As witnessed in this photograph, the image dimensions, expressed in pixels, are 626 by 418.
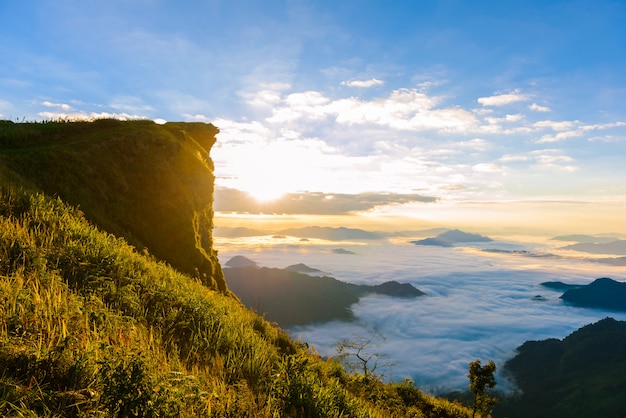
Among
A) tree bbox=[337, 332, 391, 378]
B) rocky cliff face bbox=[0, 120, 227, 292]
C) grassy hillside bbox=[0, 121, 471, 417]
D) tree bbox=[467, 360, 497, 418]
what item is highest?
rocky cliff face bbox=[0, 120, 227, 292]

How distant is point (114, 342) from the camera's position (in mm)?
5230

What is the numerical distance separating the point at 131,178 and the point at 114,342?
606 inches

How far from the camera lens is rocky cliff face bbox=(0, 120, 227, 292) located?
1483cm

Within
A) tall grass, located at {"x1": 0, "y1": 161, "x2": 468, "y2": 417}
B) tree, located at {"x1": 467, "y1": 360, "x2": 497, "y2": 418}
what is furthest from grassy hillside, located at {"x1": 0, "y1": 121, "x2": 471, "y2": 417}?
tree, located at {"x1": 467, "y1": 360, "x2": 497, "y2": 418}

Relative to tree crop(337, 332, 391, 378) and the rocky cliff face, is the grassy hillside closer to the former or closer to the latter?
the rocky cliff face

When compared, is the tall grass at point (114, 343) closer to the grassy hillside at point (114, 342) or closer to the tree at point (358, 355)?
the grassy hillside at point (114, 342)

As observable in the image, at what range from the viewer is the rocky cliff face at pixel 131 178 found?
14.8 m

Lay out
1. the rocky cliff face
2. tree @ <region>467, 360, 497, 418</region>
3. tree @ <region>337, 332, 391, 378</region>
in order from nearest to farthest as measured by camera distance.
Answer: the rocky cliff face < tree @ <region>337, 332, 391, 378</region> < tree @ <region>467, 360, 497, 418</region>

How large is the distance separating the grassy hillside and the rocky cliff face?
191 inches

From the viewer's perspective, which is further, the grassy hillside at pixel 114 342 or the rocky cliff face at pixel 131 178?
the rocky cliff face at pixel 131 178

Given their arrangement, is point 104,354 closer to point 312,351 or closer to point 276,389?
point 276,389

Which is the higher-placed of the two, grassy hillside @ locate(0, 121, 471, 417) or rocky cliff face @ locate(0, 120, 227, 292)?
rocky cliff face @ locate(0, 120, 227, 292)

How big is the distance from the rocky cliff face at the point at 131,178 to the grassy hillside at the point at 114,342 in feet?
15.9

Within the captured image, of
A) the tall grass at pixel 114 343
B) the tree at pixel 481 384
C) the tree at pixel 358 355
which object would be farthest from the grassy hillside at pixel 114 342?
the tree at pixel 481 384
